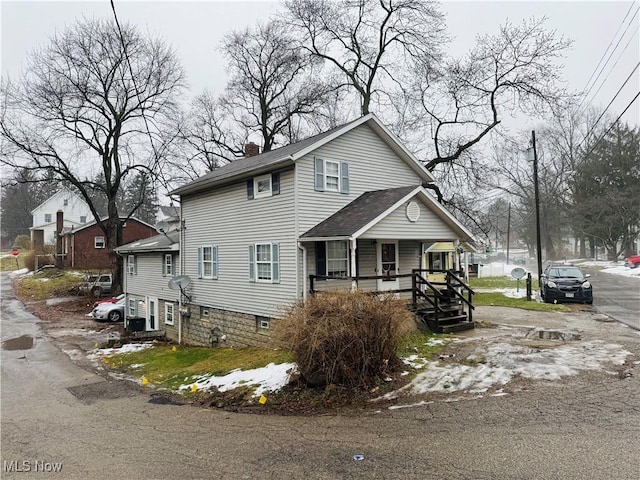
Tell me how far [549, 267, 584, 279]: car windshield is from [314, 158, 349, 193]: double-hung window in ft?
37.3

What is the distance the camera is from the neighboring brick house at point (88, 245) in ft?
127

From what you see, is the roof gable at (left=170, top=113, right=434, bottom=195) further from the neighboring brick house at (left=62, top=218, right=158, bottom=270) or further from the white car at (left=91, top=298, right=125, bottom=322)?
the neighboring brick house at (left=62, top=218, right=158, bottom=270)

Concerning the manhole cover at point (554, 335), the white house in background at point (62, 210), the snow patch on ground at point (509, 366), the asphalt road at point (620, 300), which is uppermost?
the white house in background at point (62, 210)

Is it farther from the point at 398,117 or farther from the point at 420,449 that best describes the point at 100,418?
the point at 398,117

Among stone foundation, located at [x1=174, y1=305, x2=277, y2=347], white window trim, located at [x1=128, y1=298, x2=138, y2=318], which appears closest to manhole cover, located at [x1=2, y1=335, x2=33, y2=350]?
white window trim, located at [x1=128, y1=298, x2=138, y2=318]

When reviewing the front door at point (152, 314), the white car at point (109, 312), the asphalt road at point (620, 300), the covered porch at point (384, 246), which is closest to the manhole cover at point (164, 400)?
the covered porch at point (384, 246)

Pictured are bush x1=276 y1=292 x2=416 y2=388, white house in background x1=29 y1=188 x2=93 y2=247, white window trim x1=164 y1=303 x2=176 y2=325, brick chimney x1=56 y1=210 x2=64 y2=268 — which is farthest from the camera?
white house in background x1=29 y1=188 x2=93 y2=247

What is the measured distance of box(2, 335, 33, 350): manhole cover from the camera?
18.3m

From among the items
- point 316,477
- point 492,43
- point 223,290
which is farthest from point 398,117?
point 316,477

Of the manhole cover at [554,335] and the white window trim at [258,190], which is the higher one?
the white window trim at [258,190]

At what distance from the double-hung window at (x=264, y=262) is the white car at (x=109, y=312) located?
48.8 feet

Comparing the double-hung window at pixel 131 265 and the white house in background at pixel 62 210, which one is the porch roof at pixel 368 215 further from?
the white house in background at pixel 62 210

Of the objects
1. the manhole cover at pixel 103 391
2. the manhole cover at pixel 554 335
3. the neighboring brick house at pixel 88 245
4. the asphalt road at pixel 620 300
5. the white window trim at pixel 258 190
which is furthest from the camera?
the neighboring brick house at pixel 88 245

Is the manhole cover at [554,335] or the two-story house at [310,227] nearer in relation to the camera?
the manhole cover at [554,335]
